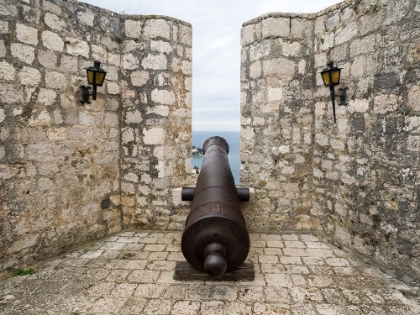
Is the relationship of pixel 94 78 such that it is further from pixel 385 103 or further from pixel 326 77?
pixel 385 103

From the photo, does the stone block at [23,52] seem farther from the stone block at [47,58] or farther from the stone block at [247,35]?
the stone block at [247,35]

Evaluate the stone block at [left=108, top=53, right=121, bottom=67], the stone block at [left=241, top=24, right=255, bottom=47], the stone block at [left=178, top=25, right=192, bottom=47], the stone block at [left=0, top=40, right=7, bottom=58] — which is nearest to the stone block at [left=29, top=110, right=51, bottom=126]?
the stone block at [left=0, top=40, right=7, bottom=58]

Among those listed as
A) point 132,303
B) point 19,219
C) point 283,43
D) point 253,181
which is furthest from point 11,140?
point 283,43

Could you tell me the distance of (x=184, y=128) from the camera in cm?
520

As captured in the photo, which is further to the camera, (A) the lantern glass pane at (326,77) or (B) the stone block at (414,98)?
(A) the lantern glass pane at (326,77)

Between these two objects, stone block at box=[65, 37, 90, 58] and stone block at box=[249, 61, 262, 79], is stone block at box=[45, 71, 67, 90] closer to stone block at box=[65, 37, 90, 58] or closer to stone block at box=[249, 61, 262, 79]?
stone block at box=[65, 37, 90, 58]

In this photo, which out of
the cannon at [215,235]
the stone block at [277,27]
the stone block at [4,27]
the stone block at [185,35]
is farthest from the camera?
the stone block at [185,35]

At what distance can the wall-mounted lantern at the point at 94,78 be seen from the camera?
4.18 metres

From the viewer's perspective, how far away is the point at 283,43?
4.70 m

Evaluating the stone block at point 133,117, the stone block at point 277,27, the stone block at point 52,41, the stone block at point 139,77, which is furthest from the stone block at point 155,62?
the stone block at point 277,27

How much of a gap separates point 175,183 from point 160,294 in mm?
2256

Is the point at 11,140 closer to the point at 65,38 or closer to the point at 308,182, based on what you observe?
the point at 65,38

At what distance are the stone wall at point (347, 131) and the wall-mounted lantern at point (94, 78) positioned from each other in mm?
2285

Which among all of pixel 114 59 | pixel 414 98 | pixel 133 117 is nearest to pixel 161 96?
pixel 133 117
